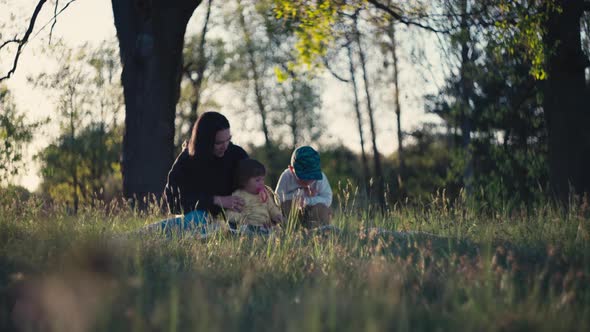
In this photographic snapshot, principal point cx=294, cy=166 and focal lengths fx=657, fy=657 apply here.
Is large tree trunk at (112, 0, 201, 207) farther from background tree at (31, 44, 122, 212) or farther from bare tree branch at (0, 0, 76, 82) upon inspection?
background tree at (31, 44, 122, 212)

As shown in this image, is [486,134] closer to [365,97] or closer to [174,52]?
[174,52]

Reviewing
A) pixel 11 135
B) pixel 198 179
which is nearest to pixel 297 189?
pixel 198 179

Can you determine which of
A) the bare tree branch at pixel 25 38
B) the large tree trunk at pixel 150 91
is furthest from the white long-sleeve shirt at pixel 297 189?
the bare tree branch at pixel 25 38

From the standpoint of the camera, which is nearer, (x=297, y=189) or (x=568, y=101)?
(x=297, y=189)

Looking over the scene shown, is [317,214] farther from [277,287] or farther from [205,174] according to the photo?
[277,287]

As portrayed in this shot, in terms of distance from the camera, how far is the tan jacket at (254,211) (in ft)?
24.4

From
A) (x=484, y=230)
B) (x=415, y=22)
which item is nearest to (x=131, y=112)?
(x=415, y=22)

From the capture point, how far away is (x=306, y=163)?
769 centimetres

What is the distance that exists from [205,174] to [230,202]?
0.61 m

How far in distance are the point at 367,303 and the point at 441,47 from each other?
8.16 m

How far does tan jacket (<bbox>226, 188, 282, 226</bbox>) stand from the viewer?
24.4 ft

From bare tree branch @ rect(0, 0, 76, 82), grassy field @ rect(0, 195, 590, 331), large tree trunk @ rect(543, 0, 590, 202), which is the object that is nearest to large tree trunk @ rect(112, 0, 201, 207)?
bare tree branch @ rect(0, 0, 76, 82)

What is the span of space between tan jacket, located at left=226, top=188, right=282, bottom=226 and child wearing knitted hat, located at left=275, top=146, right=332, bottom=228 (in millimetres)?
169

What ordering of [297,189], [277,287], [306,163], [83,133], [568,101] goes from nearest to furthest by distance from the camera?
[277,287] → [306,163] → [297,189] → [568,101] → [83,133]
